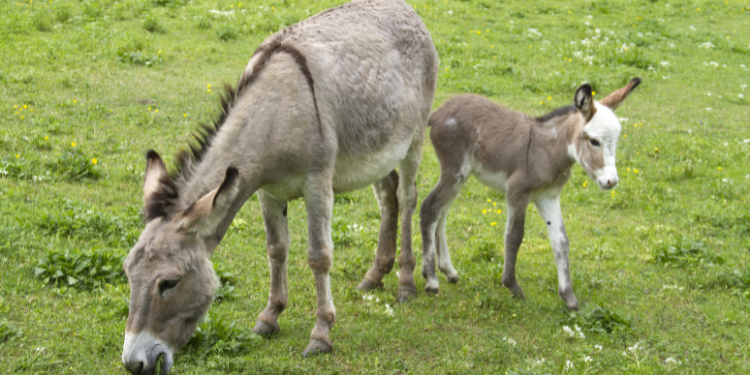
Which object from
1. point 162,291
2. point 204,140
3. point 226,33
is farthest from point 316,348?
point 226,33

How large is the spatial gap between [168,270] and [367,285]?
8.71 feet

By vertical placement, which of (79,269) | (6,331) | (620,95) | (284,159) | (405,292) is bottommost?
(405,292)

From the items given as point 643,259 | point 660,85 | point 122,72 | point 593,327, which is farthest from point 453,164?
point 660,85

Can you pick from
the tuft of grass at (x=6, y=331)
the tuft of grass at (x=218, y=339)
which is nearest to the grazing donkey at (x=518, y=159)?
the tuft of grass at (x=218, y=339)

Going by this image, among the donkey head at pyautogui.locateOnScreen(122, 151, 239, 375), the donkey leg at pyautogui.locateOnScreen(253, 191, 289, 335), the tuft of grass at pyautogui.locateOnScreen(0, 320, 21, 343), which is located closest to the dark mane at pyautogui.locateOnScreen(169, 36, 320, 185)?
the donkey head at pyautogui.locateOnScreen(122, 151, 239, 375)

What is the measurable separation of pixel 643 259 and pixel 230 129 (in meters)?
4.79

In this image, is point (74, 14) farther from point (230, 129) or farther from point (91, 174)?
point (230, 129)

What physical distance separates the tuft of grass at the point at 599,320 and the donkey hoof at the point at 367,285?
168 centimetres

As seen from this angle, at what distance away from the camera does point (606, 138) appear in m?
5.71

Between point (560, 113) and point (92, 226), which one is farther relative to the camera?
point (560, 113)

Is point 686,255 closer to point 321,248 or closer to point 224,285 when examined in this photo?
point 321,248

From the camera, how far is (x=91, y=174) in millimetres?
7609

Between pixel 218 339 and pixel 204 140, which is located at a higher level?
pixel 204 140

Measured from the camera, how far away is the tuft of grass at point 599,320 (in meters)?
5.48
